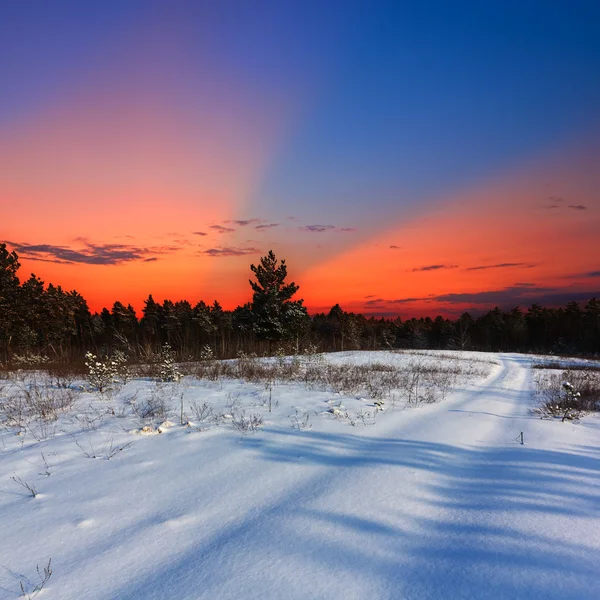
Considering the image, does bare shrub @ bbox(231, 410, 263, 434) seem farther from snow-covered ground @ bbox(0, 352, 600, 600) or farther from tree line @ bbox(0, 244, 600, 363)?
tree line @ bbox(0, 244, 600, 363)

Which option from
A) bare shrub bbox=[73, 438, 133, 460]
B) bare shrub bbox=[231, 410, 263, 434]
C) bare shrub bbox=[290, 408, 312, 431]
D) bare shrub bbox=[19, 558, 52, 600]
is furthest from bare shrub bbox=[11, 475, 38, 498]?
bare shrub bbox=[290, 408, 312, 431]

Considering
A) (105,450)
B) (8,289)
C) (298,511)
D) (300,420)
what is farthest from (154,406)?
(8,289)

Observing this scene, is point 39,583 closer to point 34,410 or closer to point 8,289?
point 34,410

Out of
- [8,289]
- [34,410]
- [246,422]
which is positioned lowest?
[34,410]

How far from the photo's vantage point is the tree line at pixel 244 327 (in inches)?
861

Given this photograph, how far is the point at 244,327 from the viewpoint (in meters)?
34.8

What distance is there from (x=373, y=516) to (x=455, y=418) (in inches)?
164

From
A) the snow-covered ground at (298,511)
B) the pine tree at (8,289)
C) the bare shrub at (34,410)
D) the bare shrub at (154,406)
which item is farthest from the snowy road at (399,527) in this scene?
the pine tree at (8,289)

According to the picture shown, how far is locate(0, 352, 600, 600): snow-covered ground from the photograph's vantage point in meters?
2.12

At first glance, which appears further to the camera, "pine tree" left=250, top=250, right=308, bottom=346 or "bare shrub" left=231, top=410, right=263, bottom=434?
"pine tree" left=250, top=250, right=308, bottom=346

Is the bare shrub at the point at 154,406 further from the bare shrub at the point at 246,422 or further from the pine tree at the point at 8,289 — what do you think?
the pine tree at the point at 8,289

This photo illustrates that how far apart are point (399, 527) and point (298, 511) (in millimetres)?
814

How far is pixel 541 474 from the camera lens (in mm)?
3760

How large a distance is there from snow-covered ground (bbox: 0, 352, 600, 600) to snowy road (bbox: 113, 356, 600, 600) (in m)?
0.01
